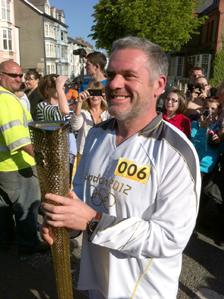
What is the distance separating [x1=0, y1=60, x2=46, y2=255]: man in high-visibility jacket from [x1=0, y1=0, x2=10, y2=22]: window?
37868 millimetres

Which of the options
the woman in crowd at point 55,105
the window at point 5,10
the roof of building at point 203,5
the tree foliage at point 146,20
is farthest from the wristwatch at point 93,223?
the window at point 5,10

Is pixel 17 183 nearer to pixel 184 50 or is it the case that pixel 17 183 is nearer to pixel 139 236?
pixel 139 236

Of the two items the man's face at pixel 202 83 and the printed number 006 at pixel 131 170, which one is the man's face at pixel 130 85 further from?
the man's face at pixel 202 83

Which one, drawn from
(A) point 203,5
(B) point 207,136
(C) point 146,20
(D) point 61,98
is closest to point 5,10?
(C) point 146,20

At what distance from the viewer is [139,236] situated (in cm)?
120

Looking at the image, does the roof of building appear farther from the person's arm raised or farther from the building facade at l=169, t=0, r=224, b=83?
the person's arm raised

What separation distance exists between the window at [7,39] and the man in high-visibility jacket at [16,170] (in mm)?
37146

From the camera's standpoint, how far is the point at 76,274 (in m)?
3.16

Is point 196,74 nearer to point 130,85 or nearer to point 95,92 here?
point 95,92

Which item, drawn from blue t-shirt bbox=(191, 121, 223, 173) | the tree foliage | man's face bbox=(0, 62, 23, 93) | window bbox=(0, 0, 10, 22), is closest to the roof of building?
the tree foliage

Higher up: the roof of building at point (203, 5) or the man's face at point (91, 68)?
the roof of building at point (203, 5)

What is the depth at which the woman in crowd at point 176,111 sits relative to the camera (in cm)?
421

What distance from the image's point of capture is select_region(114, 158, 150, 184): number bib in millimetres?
1379

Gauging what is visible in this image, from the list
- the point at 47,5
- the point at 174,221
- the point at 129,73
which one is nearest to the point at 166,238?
the point at 174,221
